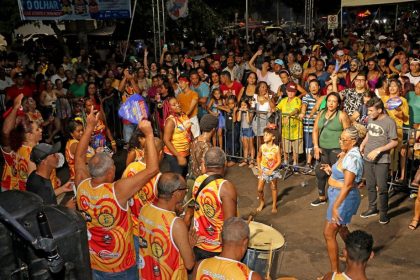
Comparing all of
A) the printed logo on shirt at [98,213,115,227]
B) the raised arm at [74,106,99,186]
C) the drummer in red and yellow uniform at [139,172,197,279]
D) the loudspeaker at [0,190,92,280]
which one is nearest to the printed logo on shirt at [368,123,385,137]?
the drummer in red and yellow uniform at [139,172,197,279]

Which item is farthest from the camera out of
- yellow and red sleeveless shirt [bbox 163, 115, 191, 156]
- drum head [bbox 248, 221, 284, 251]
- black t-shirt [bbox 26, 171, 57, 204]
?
yellow and red sleeveless shirt [bbox 163, 115, 191, 156]

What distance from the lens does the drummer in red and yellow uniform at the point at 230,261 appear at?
3244 mm

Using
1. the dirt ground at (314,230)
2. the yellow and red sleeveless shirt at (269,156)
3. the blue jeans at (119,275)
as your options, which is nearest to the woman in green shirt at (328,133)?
the dirt ground at (314,230)

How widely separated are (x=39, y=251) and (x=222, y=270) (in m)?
1.66

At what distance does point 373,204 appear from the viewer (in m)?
7.48

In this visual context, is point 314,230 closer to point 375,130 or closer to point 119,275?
point 375,130

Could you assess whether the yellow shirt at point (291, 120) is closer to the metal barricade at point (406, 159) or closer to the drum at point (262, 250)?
the metal barricade at point (406, 159)

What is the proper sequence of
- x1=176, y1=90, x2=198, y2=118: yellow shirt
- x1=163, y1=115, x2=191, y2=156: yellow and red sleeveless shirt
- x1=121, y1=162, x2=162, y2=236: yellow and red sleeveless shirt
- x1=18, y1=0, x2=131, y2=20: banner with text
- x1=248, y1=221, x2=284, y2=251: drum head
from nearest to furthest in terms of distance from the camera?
x1=248, y1=221, x2=284, y2=251: drum head < x1=121, y1=162, x2=162, y2=236: yellow and red sleeveless shirt < x1=163, y1=115, x2=191, y2=156: yellow and red sleeveless shirt < x1=176, y1=90, x2=198, y2=118: yellow shirt < x1=18, y1=0, x2=131, y2=20: banner with text

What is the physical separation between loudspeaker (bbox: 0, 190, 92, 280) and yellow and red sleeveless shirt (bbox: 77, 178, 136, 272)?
202 centimetres

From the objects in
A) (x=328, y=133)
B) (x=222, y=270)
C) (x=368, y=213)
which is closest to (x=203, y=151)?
(x=328, y=133)

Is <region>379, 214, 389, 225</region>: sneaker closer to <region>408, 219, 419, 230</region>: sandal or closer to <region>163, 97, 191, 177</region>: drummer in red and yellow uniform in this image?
<region>408, 219, 419, 230</region>: sandal

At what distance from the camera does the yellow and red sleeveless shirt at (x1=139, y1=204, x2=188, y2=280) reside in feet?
12.5

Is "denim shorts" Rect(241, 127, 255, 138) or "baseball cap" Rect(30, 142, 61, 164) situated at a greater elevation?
"baseball cap" Rect(30, 142, 61, 164)

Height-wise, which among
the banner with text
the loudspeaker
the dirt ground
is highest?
the banner with text
